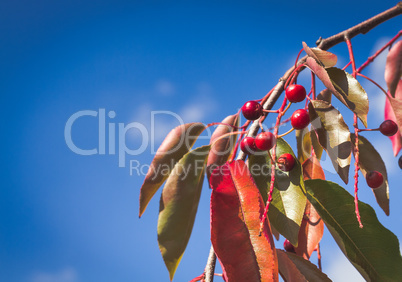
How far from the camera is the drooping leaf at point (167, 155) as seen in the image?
3.32 ft

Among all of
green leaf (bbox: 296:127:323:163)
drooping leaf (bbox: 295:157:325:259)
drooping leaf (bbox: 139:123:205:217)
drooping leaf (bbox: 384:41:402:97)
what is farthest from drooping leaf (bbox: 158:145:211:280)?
drooping leaf (bbox: 384:41:402:97)

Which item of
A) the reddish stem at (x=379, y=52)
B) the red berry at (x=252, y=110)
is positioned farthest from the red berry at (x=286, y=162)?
the reddish stem at (x=379, y=52)

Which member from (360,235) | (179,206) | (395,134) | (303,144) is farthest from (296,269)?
(395,134)

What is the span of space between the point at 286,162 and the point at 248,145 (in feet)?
0.30

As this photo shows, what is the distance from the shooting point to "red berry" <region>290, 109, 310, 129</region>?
0.97 metres

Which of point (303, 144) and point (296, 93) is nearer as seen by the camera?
point (296, 93)

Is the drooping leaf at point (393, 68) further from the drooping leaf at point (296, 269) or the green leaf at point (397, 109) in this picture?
the drooping leaf at point (296, 269)

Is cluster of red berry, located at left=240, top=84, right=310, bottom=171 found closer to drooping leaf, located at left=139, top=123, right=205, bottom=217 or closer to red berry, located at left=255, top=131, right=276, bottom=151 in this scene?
red berry, located at left=255, top=131, right=276, bottom=151

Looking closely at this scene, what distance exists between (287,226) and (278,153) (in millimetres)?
194

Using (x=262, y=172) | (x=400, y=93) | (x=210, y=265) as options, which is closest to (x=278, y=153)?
(x=262, y=172)

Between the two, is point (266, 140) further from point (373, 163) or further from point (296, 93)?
point (373, 163)

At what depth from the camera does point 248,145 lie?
976 millimetres

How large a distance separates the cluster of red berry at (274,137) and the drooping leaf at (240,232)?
3.7 inches

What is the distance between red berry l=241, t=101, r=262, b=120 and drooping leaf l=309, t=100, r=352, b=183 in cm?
14
